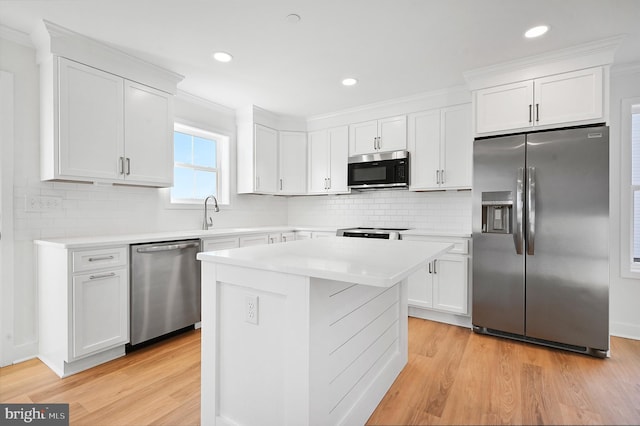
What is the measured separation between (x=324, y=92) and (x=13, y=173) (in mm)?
2844

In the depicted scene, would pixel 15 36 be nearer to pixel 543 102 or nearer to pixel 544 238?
pixel 543 102

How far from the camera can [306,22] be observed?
2.28 m

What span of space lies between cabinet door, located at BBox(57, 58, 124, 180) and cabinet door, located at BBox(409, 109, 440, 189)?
9.69ft

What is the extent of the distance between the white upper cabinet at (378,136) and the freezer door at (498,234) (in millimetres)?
1022

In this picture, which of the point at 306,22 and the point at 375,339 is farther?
the point at 306,22

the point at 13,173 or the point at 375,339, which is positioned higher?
the point at 13,173

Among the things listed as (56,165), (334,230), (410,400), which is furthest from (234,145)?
(410,400)

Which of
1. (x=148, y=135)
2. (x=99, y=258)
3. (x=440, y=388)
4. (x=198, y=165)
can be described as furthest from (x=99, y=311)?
(x=440, y=388)

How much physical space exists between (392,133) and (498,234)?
5.58 ft

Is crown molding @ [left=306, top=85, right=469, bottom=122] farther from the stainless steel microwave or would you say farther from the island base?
the island base

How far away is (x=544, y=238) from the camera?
269cm

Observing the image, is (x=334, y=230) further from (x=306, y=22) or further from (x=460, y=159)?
(x=306, y=22)

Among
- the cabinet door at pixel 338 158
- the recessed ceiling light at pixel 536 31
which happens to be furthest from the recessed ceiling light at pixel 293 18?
the cabinet door at pixel 338 158

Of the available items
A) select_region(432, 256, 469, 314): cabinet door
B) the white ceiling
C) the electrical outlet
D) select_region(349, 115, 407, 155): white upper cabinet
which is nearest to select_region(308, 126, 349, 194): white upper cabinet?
select_region(349, 115, 407, 155): white upper cabinet
